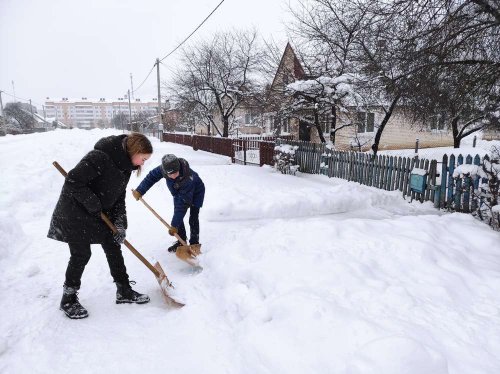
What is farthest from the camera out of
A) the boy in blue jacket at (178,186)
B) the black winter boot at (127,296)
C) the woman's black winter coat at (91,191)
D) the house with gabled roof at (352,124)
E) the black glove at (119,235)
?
the house with gabled roof at (352,124)

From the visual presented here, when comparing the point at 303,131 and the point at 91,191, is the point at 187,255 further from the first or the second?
the point at 303,131

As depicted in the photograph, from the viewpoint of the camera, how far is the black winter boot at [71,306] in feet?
9.31

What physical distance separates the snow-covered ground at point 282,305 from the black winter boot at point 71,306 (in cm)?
7

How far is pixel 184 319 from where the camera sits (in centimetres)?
289

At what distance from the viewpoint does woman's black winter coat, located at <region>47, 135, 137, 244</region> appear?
262cm

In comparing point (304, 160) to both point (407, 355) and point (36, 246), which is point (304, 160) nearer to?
point (36, 246)

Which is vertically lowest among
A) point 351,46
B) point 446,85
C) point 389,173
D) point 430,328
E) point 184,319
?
point 184,319

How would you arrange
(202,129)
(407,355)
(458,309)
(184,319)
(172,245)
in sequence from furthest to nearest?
(202,129) → (172,245) → (184,319) → (458,309) → (407,355)

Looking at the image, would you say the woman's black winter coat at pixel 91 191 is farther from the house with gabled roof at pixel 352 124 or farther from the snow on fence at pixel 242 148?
the snow on fence at pixel 242 148

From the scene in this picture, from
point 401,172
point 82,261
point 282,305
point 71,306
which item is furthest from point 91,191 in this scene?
point 401,172

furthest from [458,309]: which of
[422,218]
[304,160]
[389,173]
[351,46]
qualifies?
[351,46]

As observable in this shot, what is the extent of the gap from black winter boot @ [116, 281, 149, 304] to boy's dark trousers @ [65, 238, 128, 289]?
0.18 ft

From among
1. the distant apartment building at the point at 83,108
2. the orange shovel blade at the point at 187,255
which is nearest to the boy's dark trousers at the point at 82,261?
the orange shovel blade at the point at 187,255

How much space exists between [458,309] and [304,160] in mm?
8807
